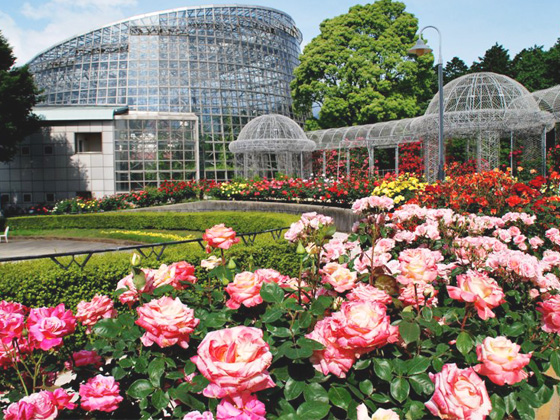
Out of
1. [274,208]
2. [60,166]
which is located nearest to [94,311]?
[274,208]

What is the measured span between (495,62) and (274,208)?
22.5 m

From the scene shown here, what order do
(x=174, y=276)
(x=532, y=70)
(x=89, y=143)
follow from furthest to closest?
(x=532, y=70), (x=89, y=143), (x=174, y=276)

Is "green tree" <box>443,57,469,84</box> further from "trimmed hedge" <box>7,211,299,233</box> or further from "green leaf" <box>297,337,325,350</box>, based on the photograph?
"green leaf" <box>297,337,325,350</box>

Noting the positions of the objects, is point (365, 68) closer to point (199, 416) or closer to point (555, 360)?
point (555, 360)

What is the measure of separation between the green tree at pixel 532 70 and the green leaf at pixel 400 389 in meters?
30.4

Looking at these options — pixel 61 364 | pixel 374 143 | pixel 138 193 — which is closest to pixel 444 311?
pixel 61 364

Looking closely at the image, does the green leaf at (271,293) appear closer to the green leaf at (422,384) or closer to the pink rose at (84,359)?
the green leaf at (422,384)

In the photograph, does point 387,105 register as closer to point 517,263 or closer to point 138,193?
point 138,193

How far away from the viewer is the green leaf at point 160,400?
126cm

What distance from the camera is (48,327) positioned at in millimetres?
1376

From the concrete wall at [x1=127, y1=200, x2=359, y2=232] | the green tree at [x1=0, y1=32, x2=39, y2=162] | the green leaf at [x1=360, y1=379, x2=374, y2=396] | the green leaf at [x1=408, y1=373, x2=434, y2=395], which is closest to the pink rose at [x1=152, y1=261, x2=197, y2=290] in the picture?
the green leaf at [x1=360, y1=379, x2=374, y2=396]

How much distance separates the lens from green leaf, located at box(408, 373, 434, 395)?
46.9 inches

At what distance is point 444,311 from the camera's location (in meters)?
1.57

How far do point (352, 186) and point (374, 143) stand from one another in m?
11.8
